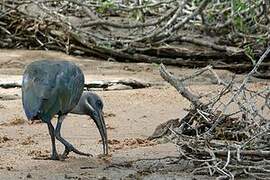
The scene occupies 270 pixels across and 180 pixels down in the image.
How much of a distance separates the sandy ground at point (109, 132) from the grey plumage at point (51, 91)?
302 millimetres

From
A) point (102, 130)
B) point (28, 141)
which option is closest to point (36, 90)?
point (102, 130)

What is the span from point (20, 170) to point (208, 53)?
589cm

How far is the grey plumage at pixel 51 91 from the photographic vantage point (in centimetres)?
572

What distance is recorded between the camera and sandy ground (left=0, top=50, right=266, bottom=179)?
5422mm

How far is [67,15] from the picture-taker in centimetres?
1244

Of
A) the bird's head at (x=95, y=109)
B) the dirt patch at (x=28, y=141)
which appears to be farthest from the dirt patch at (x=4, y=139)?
the bird's head at (x=95, y=109)

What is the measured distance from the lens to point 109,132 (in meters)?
7.05

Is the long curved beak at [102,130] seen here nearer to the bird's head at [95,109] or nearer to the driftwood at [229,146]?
the bird's head at [95,109]

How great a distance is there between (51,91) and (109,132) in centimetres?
132

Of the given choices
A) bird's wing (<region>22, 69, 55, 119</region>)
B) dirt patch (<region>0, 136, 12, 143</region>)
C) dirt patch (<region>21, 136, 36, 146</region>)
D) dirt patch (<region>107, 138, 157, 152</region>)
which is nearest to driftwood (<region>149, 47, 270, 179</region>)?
dirt patch (<region>107, 138, 157, 152</region>)

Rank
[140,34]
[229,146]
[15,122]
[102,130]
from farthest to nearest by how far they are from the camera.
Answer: [140,34], [15,122], [102,130], [229,146]

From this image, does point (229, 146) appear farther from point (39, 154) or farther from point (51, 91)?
point (39, 154)

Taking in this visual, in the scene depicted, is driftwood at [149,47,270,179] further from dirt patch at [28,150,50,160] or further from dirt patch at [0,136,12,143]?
dirt patch at [0,136,12,143]

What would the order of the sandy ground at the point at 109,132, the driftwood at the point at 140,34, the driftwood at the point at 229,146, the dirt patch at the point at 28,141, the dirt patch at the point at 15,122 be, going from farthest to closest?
the driftwood at the point at 140,34
the dirt patch at the point at 15,122
the dirt patch at the point at 28,141
the sandy ground at the point at 109,132
the driftwood at the point at 229,146
